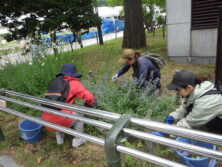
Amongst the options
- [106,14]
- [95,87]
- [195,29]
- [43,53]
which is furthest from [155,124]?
[106,14]

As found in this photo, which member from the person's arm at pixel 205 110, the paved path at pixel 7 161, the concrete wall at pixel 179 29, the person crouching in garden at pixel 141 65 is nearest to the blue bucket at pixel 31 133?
the paved path at pixel 7 161

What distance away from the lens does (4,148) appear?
2.85 meters

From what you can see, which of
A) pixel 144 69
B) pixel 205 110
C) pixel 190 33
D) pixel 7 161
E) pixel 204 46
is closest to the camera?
pixel 205 110

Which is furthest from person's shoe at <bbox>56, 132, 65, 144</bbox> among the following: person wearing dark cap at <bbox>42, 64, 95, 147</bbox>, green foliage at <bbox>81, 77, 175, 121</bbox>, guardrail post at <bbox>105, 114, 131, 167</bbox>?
guardrail post at <bbox>105, 114, 131, 167</bbox>

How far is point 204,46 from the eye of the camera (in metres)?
5.67

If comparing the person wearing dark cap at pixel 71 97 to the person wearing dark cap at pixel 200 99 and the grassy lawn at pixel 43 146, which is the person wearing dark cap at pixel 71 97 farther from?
the person wearing dark cap at pixel 200 99

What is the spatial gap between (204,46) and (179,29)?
2.89 feet

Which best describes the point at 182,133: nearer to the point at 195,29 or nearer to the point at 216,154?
the point at 216,154

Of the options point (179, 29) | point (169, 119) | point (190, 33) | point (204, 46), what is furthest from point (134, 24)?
point (169, 119)

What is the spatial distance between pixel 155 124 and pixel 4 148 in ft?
8.41

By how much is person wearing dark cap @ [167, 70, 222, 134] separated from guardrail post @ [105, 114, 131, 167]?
4.15ft

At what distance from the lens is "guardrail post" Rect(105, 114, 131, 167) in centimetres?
111

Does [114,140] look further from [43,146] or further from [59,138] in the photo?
[43,146]

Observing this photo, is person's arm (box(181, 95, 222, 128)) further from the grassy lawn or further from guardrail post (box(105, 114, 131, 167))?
guardrail post (box(105, 114, 131, 167))
